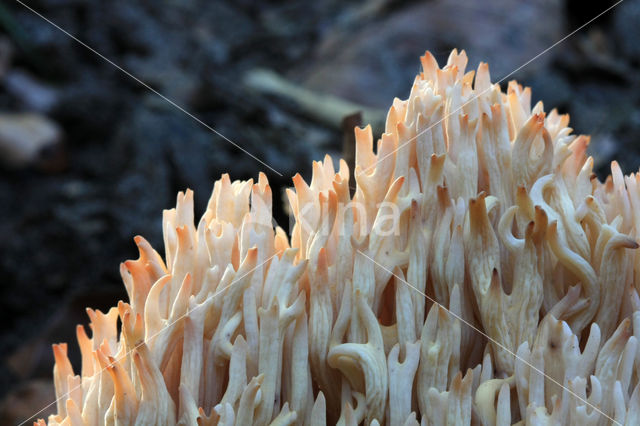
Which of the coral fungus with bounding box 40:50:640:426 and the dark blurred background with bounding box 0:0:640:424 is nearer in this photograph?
the coral fungus with bounding box 40:50:640:426

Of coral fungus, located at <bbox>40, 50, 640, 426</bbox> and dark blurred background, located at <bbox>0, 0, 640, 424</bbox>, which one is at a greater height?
dark blurred background, located at <bbox>0, 0, 640, 424</bbox>

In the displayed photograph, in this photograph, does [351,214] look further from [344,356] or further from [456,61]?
[456,61]

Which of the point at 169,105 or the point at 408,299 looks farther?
the point at 169,105

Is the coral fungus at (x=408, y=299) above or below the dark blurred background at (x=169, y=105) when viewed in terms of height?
below

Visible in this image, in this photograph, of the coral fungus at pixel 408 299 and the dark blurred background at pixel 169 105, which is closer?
the coral fungus at pixel 408 299
